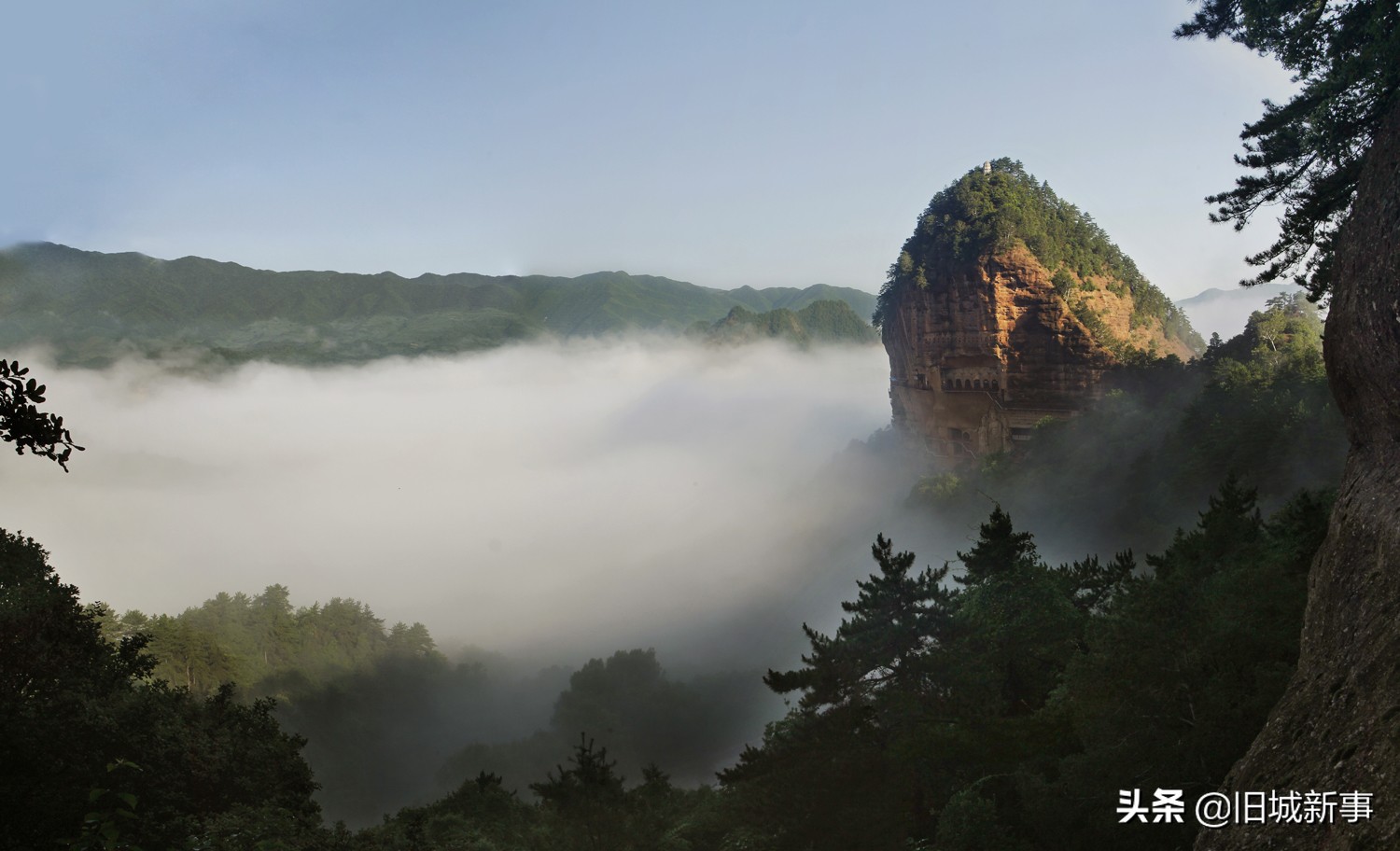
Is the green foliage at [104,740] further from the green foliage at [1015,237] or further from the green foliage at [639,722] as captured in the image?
the green foliage at [1015,237]

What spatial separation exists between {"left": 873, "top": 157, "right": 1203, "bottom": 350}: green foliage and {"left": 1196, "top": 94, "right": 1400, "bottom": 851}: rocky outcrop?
69830mm

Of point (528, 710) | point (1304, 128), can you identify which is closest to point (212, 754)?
point (1304, 128)

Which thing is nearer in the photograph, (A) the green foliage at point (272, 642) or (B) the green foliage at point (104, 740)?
(B) the green foliage at point (104, 740)

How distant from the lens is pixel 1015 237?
79125 mm

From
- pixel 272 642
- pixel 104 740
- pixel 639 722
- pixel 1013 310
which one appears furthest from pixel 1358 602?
pixel 272 642

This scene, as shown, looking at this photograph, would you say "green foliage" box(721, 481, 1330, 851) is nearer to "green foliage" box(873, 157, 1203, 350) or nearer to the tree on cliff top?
the tree on cliff top

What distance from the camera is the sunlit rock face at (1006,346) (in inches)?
3093

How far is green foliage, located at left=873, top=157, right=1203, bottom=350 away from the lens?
79812 mm

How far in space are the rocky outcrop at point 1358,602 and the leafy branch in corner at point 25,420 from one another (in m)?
12.3

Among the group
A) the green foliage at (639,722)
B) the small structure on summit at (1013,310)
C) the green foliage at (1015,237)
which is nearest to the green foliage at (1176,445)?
the small structure on summit at (1013,310)

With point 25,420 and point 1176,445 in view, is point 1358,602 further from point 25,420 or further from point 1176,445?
point 1176,445

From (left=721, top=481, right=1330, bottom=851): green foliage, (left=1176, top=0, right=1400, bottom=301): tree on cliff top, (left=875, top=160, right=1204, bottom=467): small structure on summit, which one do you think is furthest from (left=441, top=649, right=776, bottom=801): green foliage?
(left=1176, top=0, right=1400, bottom=301): tree on cliff top

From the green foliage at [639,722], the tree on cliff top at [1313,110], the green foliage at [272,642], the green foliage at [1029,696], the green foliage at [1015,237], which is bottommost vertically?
the green foliage at [639,722]

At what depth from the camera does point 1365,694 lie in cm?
941
